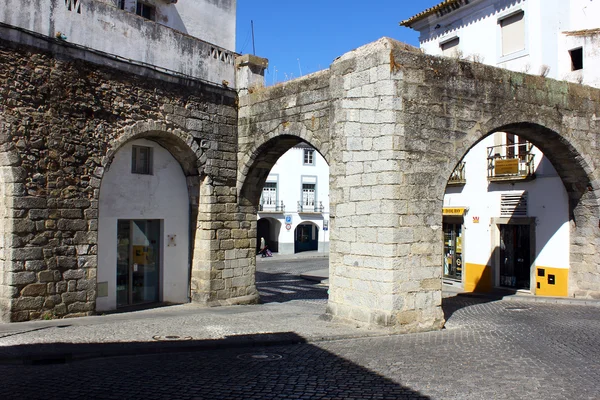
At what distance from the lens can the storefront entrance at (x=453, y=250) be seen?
16438mm

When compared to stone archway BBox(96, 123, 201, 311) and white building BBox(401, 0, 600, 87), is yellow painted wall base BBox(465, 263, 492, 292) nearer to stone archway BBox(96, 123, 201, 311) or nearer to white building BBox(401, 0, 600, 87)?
white building BBox(401, 0, 600, 87)

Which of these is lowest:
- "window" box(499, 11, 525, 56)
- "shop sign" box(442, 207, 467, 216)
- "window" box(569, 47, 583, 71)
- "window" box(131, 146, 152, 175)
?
"shop sign" box(442, 207, 467, 216)

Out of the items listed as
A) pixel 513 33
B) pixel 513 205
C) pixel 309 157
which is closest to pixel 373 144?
pixel 513 205

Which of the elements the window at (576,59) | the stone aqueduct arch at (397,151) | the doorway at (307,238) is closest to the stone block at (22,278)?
the stone aqueduct arch at (397,151)

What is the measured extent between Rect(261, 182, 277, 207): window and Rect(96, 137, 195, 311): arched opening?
20.9m

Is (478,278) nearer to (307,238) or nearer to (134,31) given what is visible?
(134,31)

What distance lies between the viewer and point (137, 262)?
11047 mm

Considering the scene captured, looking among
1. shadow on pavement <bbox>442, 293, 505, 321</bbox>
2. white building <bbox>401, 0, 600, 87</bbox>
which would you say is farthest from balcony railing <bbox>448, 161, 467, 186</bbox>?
shadow on pavement <bbox>442, 293, 505, 321</bbox>

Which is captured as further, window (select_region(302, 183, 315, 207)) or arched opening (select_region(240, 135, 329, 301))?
window (select_region(302, 183, 315, 207))

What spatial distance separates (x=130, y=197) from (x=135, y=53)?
2.68 m

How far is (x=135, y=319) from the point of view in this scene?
945cm

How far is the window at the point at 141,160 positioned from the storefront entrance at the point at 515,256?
356 inches

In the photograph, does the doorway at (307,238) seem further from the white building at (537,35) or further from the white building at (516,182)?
the white building at (537,35)

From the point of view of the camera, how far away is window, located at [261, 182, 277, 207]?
107ft
